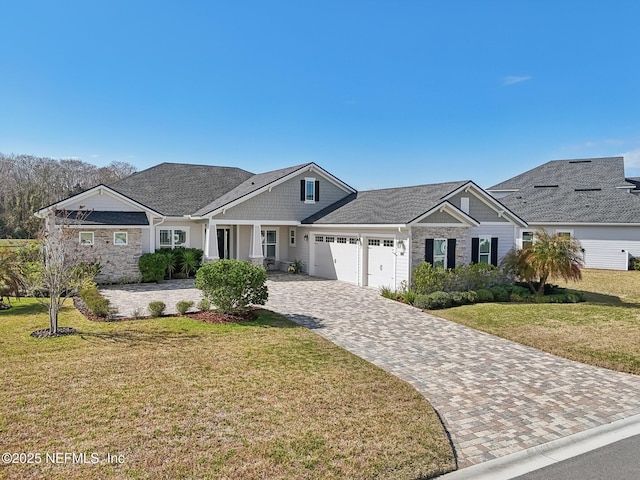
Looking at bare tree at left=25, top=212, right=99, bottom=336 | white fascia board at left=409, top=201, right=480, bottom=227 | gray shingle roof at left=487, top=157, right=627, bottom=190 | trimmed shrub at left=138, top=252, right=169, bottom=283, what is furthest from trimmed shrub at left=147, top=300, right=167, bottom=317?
gray shingle roof at left=487, top=157, right=627, bottom=190

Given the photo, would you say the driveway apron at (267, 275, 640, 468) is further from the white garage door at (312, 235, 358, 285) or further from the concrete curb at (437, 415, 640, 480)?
the white garage door at (312, 235, 358, 285)

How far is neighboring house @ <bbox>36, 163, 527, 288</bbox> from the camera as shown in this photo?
1853cm

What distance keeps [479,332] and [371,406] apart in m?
6.86

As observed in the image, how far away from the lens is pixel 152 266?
21.1 meters

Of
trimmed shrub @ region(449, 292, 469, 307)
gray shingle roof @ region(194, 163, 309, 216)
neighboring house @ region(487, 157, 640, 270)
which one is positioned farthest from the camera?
neighboring house @ region(487, 157, 640, 270)

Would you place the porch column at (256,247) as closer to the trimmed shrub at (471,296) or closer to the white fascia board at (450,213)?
the white fascia board at (450,213)

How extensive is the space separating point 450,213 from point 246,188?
1331 centimetres

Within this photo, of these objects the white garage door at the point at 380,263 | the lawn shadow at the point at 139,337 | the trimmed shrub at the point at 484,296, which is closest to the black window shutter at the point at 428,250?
the white garage door at the point at 380,263

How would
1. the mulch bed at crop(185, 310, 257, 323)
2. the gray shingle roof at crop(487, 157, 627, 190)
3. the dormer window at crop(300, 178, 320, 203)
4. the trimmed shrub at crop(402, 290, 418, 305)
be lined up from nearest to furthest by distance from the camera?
1. the mulch bed at crop(185, 310, 257, 323)
2. the trimmed shrub at crop(402, 290, 418, 305)
3. the dormer window at crop(300, 178, 320, 203)
4. the gray shingle roof at crop(487, 157, 627, 190)

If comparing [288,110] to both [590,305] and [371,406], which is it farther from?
[371,406]

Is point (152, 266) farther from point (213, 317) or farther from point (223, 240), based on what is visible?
point (213, 317)

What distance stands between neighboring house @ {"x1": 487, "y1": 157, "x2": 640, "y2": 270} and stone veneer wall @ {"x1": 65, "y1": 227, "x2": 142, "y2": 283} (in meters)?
22.0

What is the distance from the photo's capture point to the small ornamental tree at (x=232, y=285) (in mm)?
12656

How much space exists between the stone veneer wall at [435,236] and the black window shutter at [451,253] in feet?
0.55
